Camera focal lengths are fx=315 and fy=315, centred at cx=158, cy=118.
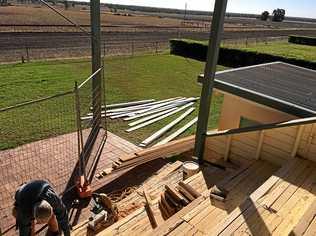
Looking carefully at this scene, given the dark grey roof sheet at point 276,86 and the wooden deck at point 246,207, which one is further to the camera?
the dark grey roof sheet at point 276,86

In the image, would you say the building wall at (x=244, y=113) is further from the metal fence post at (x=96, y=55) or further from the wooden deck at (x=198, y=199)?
the metal fence post at (x=96, y=55)

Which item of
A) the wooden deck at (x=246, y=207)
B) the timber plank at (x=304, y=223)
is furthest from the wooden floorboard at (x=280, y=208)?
the timber plank at (x=304, y=223)

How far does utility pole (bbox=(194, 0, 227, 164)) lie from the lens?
6579 mm

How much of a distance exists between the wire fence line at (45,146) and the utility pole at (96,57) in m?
0.09

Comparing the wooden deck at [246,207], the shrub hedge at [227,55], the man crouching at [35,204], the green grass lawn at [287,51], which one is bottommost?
the shrub hedge at [227,55]

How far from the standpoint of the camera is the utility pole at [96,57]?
9.54 metres

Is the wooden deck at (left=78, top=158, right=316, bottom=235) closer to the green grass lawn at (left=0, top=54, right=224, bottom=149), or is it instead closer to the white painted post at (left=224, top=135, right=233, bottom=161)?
the white painted post at (left=224, top=135, right=233, bottom=161)

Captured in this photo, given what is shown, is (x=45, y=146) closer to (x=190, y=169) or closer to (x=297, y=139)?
(x=190, y=169)

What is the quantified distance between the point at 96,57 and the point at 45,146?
3249 millimetres

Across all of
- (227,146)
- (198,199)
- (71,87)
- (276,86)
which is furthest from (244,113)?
(71,87)

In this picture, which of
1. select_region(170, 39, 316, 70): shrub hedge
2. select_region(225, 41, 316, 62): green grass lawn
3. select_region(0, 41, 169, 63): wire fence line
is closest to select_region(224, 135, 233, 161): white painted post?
select_region(0, 41, 169, 63): wire fence line

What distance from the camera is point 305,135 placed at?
6484 millimetres

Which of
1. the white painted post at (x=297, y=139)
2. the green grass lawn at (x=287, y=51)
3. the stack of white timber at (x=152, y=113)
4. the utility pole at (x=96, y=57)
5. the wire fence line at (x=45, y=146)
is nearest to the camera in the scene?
the white painted post at (x=297, y=139)

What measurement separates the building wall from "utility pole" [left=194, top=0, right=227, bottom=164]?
1440mm
